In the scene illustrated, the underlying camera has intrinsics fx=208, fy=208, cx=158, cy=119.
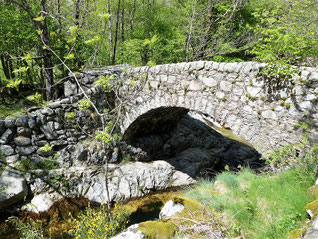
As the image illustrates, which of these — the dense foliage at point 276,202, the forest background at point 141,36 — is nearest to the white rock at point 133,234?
the dense foliage at point 276,202

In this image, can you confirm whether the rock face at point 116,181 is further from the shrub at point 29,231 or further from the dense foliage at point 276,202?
the dense foliage at point 276,202

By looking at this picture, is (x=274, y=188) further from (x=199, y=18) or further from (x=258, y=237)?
(x=199, y=18)

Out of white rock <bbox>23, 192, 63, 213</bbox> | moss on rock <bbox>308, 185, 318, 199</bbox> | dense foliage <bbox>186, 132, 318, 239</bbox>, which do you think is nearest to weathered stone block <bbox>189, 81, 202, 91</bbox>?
dense foliage <bbox>186, 132, 318, 239</bbox>

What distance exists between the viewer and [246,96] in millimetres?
4316

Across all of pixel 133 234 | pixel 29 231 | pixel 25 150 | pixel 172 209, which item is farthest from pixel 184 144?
pixel 133 234

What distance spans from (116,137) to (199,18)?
689 centimetres

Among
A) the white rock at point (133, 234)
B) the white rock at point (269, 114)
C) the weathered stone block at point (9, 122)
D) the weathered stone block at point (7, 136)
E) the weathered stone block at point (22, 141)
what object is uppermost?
the white rock at point (269, 114)

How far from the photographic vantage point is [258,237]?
7.35 ft

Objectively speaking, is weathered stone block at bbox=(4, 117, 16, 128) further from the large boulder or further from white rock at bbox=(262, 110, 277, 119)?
white rock at bbox=(262, 110, 277, 119)

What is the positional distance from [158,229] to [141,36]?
524 inches

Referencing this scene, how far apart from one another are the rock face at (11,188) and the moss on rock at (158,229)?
4817mm

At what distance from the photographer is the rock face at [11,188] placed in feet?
18.6

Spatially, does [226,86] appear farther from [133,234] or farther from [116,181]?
[116,181]

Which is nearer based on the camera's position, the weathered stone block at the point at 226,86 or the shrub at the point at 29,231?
the shrub at the point at 29,231
